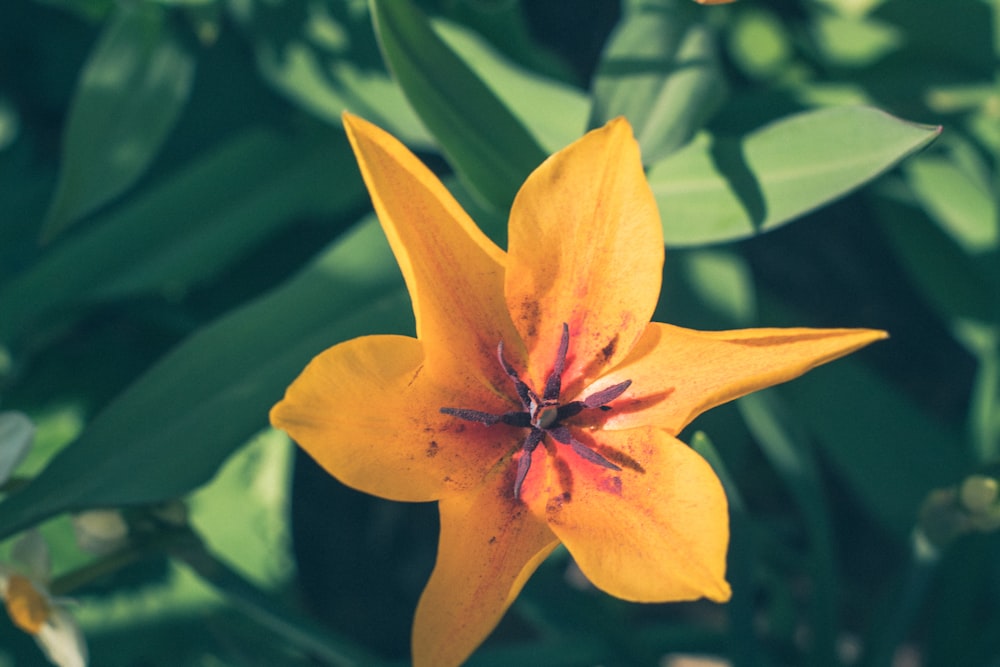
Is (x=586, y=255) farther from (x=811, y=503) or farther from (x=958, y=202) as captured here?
(x=958, y=202)

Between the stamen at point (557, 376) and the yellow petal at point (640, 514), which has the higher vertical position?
the stamen at point (557, 376)

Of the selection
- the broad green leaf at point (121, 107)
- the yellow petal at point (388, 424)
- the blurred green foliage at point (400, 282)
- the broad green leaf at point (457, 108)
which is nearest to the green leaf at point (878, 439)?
the blurred green foliage at point (400, 282)

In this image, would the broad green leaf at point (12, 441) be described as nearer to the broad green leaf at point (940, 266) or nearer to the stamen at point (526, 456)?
the stamen at point (526, 456)

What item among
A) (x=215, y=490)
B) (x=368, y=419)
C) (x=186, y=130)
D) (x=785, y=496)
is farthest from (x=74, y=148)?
(x=785, y=496)

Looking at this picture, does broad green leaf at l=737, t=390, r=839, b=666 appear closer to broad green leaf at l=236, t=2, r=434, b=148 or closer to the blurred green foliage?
the blurred green foliage

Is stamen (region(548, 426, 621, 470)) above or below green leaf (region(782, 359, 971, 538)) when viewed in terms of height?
above

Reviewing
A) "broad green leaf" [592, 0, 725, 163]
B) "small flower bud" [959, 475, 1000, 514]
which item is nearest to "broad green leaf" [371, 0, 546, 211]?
"broad green leaf" [592, 0, 725, 163]
